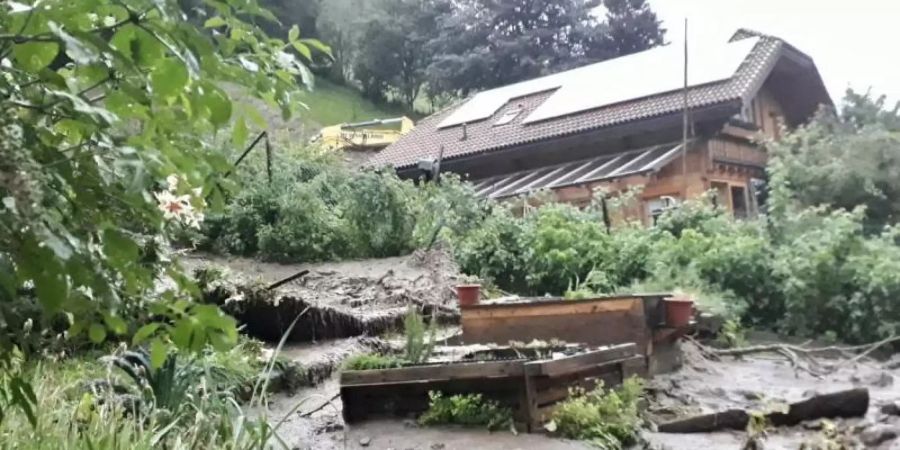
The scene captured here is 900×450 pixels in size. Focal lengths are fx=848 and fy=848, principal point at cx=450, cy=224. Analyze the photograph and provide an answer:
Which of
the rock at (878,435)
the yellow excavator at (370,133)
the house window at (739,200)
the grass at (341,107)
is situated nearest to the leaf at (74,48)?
the rock at (878,435)

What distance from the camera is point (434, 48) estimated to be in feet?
73.9

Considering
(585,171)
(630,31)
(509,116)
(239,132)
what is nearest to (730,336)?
(585,171)

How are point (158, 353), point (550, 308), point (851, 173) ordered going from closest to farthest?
point (158, 353) < point (550, 308) < point (851, 173)

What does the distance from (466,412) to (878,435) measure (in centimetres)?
223

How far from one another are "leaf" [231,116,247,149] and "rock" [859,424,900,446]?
13.9 feet

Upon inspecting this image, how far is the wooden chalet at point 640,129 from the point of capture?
38.4ft

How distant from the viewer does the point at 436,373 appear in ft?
14.6

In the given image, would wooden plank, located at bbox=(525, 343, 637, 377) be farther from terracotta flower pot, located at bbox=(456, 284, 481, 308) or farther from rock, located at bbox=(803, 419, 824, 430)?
terracotta flower pot, located at bbox=(456, 284, 481, 308)

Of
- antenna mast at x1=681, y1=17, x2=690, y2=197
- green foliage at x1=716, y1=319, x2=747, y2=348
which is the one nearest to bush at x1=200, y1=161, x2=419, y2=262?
green foliage at x1=716, y1=319, x2=747, y2=348

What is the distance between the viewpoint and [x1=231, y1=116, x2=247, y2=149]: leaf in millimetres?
1441

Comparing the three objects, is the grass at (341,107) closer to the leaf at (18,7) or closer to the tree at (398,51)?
the tree at (398,51)

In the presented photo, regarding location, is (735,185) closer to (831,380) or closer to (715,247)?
(715,247)

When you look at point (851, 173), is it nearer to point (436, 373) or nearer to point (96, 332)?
point (436, 373)

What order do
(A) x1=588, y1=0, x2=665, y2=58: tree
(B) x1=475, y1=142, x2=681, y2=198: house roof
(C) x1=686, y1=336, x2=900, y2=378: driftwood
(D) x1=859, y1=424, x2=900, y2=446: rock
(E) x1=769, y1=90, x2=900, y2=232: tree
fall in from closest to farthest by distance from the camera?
1. (D) x1=859, y1=424, x2=900, y2=446: rock
2. (C) x1=686, y1=336, x2=900, y2=378: driftwood
3. (E) x1=769, y1=90, x2=900, y2=232: tree
4. (B) x1=475, y1=142, x2=681, y2=198: house roof
5. (A) x1=588, y1=0, x2=665, y2=58: tree
